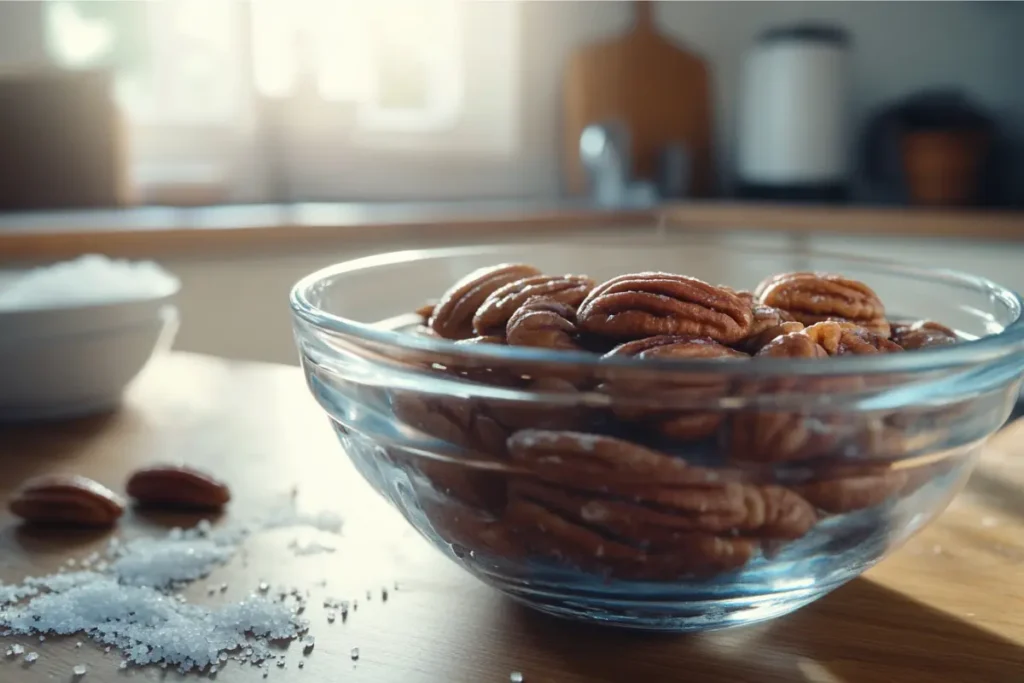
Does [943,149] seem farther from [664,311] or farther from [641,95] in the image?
[664,311]

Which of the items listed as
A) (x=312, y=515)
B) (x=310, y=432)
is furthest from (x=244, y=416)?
(x=312, y=515)

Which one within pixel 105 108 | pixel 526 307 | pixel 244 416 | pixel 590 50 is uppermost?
pixel 590 50

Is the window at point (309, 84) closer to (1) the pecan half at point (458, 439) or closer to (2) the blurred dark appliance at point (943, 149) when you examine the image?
(2) the blurred dark appliance at point (943, 149)

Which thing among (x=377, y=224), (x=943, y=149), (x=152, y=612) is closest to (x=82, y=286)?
(x=152, y=612)

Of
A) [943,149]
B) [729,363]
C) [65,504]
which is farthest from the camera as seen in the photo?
[943,149]

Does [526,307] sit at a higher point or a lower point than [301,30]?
lower

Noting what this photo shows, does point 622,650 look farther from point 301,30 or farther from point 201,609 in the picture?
point 301,30

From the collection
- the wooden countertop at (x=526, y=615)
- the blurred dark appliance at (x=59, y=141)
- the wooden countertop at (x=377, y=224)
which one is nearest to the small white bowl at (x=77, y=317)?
the wooden countertop at (x=526, y=615)
